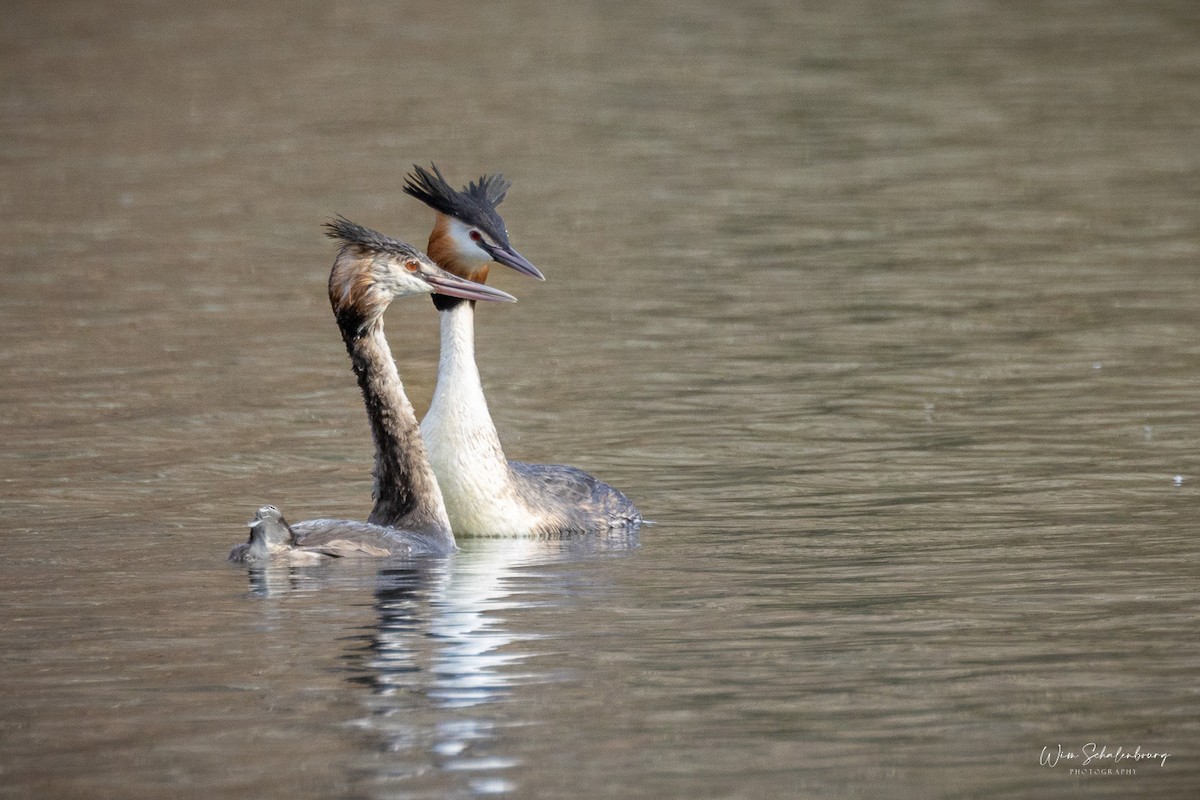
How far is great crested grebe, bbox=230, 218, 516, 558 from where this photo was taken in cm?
1194

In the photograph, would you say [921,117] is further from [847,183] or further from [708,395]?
[708,395]

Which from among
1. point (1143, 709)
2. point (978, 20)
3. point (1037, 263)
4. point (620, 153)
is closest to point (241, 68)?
point (620, 153)

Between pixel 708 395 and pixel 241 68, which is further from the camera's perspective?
pixel 241 68

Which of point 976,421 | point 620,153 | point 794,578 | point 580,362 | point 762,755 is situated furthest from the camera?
point 620,153

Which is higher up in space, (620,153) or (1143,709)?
(620,153)

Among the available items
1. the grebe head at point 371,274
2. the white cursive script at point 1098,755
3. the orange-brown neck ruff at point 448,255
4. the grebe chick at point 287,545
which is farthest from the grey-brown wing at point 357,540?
the white cursive script at point 1098,755

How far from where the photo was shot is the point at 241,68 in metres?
37.4

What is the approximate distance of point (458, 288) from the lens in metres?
12.3

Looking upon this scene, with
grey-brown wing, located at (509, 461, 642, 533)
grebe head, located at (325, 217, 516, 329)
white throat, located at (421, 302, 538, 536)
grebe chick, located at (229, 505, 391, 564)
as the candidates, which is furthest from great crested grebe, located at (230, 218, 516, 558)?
grey-brown wing, located at (509, 461, 642, 533)

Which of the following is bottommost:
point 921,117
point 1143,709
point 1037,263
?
point 1143,709

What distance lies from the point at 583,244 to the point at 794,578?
484 inches

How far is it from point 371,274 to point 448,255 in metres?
0.93

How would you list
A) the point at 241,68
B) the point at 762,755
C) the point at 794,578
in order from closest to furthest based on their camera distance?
1. the point at 762,755
2. the point at 794,578
3. the point at 241,68

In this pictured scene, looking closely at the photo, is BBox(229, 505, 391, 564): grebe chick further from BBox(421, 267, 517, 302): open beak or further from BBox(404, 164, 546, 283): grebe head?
BBox(404, 164, 546, 283): grebe head
